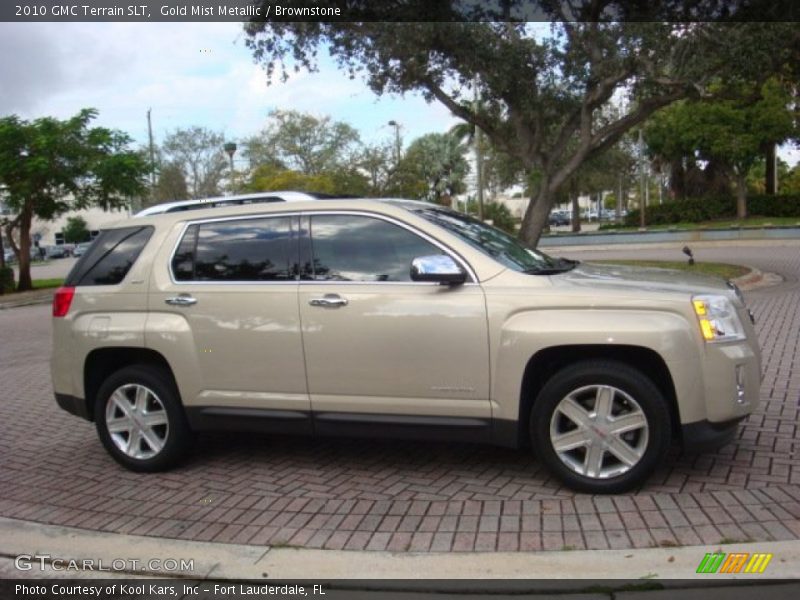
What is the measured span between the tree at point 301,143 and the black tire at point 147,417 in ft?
134

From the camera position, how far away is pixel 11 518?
14.7 ft

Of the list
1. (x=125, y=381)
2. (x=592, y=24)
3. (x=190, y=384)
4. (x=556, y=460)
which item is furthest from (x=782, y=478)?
(x=592, y=24)

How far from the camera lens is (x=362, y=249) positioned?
4.67m

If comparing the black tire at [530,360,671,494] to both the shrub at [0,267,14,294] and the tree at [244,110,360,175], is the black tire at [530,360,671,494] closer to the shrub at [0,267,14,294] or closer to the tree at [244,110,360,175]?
the shrub at [0,267,14,294]

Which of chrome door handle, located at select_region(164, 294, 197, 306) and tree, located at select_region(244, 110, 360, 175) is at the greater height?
tree, located at select_region(244, 110, 360, 175)

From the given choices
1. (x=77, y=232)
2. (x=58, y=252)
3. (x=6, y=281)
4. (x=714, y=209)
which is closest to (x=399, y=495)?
(x=6, y=281)

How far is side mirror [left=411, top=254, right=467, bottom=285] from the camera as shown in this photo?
13.9 ft

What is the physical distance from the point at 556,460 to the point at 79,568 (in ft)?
8.86

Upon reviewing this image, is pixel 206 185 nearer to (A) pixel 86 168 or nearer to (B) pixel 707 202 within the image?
(A) pixel 86 168

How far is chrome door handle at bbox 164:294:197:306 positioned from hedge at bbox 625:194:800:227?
41133 millimetres

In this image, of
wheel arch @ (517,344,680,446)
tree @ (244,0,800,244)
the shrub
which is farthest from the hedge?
wheel arch @ (517,344,680,446)

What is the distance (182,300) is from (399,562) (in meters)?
2.36

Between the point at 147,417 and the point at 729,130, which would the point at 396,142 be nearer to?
the point at 729,130

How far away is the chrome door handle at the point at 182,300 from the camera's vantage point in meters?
4.87
